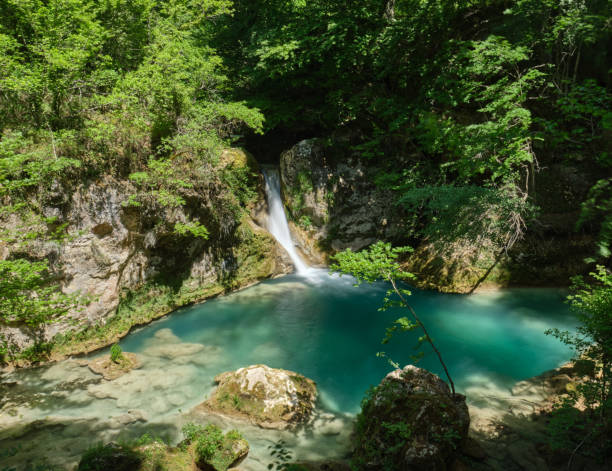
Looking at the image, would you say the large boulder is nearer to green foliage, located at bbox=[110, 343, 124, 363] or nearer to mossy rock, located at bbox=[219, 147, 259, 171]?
green foliage, located at bbox=[110, 343, 124, 363]

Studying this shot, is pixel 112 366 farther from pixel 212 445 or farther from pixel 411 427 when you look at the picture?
pixel 411 427

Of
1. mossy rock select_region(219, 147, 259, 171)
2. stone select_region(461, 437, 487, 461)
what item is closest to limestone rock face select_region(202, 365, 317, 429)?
stone select_region(461, 437, 487, 461)

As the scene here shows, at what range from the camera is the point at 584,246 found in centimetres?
931

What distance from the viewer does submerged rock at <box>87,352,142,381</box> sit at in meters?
6.23

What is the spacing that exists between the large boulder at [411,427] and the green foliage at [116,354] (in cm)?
478

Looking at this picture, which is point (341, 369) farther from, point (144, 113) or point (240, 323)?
point (144, 113)

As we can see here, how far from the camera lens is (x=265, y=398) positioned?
5395 millimetres

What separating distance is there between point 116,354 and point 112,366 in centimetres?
25

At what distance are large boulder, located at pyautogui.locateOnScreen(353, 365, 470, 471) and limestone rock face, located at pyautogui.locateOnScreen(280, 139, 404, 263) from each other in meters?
7.55

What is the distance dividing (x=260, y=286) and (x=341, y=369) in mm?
4473

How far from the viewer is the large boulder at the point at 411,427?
385 centimetres

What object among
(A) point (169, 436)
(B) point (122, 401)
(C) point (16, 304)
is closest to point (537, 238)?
(A) point (169, 436)

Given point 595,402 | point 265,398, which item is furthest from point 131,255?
point 595,402

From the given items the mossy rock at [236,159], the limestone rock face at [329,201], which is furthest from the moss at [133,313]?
the limestone rock face at [329,201]
